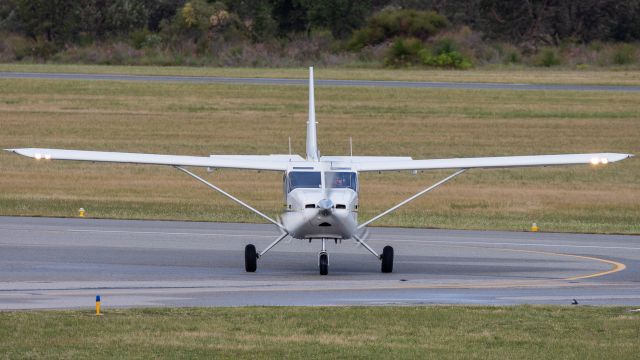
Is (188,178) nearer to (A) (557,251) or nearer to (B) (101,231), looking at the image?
(B) (101,231)

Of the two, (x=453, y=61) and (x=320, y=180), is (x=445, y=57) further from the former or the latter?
(x=320, y=180)

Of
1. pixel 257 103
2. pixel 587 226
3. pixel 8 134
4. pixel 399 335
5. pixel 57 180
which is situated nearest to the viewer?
pixel 399 335

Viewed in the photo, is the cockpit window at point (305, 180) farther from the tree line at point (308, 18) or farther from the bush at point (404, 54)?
the tree line at point (308, 18)

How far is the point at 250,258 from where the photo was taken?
19703mm

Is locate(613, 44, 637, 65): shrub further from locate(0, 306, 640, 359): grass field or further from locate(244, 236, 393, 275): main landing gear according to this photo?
locate(0, 306, 640, 359): grass field

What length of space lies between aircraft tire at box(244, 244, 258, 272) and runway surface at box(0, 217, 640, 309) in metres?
0.17

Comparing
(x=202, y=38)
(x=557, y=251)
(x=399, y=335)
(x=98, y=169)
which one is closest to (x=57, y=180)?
(x=98, y=169)

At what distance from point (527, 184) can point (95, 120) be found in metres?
19.4

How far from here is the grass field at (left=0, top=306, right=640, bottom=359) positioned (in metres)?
12.7

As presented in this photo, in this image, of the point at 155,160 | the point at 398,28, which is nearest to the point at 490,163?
the point at 155,160

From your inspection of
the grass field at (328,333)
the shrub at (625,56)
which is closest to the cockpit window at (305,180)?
the grass field at (328,333)

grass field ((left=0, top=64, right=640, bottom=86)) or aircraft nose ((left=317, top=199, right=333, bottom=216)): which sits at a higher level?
grass field ((left=0, top=64, right=640, bottom=86))

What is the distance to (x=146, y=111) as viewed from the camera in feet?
168

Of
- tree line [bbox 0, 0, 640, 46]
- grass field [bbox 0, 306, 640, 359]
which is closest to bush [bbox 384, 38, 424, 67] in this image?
tree line [bbox 0, 0, 640, 46]
